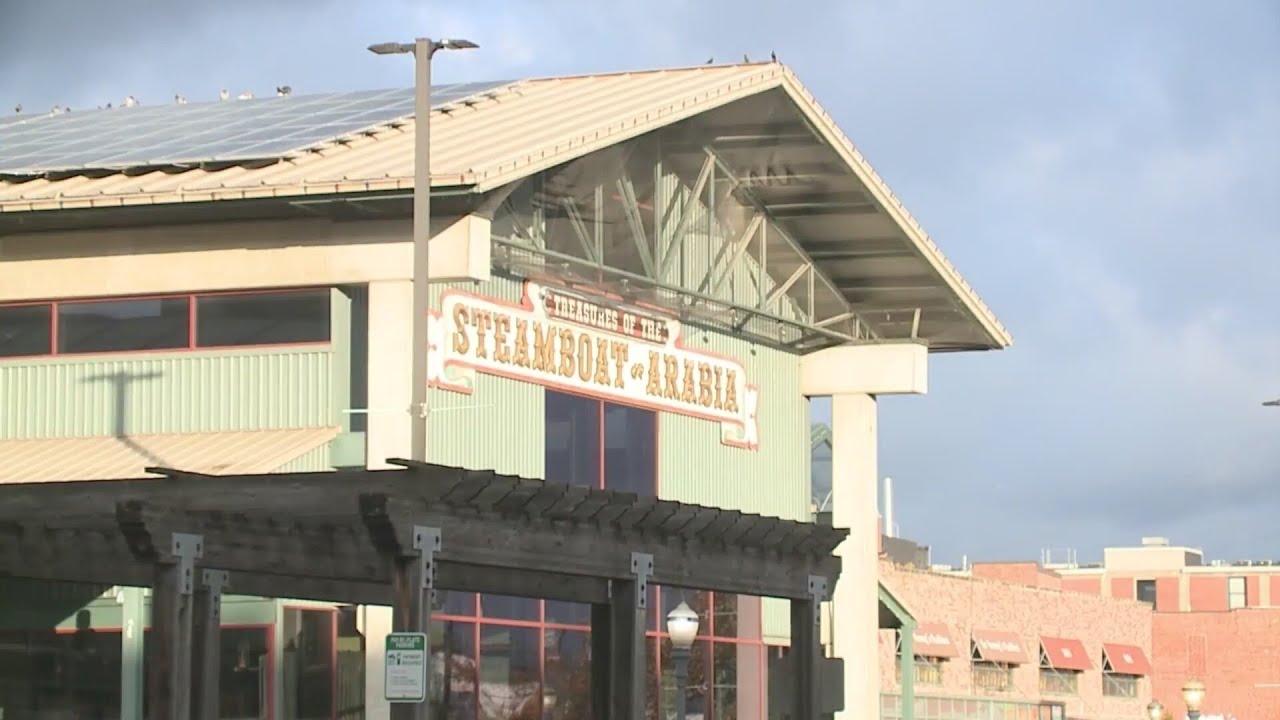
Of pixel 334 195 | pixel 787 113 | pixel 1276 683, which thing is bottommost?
pixel 1276 683

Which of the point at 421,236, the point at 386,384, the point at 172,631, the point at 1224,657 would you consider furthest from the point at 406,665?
the point at 1224,657

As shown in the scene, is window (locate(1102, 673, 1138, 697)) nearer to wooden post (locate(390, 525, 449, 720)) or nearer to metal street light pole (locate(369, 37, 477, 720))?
metal street light pole (locate(369, 37, 477, 720))

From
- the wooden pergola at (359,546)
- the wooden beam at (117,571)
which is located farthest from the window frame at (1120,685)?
the wooden beam at (117,571)

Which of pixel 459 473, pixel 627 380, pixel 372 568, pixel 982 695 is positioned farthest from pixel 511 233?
pixel 982 695

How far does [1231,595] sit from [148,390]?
4301 inches

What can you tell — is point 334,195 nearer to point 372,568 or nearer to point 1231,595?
point 372,568

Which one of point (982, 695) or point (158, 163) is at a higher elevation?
point (158, 163)

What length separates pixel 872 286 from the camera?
145ft

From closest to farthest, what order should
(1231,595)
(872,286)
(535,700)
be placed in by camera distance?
(535,700), (872,286), (1231,595)

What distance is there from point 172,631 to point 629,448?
17615 mm

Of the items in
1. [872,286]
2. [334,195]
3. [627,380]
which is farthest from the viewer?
[872,286]

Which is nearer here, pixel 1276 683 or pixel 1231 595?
pixel 1276 683

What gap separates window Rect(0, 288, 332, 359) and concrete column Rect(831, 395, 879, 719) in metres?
14.6

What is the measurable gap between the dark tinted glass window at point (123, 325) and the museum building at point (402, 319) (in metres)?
0.04
